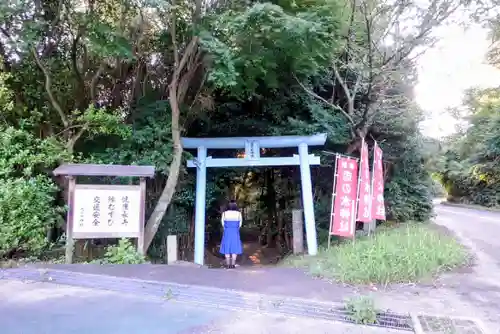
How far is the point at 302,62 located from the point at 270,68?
744 mm

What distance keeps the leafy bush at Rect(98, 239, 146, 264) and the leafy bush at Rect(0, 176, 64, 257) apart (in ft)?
4.16

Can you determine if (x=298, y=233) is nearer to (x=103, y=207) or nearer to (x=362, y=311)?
(x=103, y=207)

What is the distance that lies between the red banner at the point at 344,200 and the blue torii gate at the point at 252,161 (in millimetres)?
666

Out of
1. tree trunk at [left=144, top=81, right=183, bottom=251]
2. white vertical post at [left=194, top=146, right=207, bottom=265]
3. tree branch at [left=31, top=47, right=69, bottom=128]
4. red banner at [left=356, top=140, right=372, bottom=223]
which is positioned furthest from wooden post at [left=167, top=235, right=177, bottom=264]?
red banner at [left=356, top=140, right=372, bottom=223]

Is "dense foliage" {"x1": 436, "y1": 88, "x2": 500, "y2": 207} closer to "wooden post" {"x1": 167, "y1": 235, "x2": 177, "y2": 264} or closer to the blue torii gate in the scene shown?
the blue torii gate

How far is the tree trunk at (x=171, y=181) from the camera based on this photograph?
26.9 feet

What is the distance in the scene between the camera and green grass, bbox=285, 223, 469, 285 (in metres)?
5.91

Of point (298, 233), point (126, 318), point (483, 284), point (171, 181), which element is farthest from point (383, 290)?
point (171, 181)

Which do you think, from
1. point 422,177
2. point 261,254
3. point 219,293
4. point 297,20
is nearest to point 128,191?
point 219,293

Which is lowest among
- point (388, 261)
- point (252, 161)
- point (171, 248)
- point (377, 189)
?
point (171, 248)

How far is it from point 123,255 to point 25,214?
1940 millimetres

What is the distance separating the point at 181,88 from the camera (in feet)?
29.6

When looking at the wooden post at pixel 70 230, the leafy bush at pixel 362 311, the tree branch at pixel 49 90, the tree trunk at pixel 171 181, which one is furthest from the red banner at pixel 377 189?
the tree branch at pixel 49 90

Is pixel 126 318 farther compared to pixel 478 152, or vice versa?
pixel 478 152
